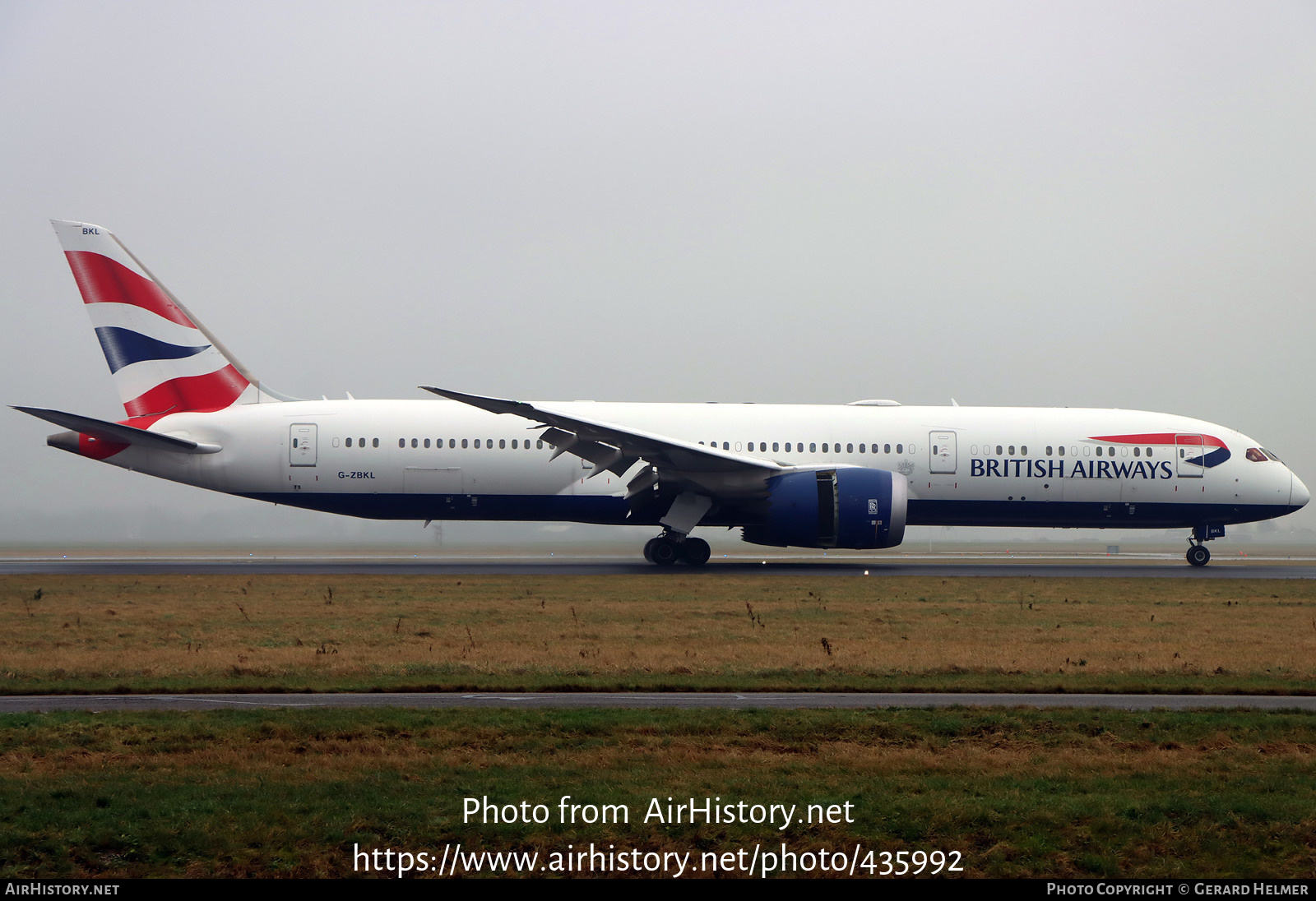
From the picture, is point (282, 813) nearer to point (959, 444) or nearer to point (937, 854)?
point (937, 854)

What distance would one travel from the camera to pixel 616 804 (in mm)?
6980

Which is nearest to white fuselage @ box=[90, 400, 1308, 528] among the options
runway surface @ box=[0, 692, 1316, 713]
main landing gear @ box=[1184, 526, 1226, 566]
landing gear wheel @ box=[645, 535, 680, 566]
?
main landing gear @ box=[1184, 526, 1226, 566]

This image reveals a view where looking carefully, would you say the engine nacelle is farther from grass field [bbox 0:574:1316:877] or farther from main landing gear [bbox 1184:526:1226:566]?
main landing gear [bbox 1184:526:1226:566]

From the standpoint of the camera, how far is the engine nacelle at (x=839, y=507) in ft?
78.9

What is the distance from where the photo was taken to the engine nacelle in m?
24.0

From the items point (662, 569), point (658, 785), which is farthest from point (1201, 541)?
point (658, 785)

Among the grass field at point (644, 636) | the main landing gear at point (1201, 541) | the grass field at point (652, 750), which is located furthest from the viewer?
the main landing gear at point (1201, 541)

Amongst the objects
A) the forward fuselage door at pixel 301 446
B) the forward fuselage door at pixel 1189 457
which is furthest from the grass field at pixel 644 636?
the forward fuselage door at pixel 1189 457

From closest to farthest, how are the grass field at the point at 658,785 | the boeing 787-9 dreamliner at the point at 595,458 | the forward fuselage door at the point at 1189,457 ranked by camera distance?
the grass field at the point at 658,785 < the boeing 787-9 dreamliner at the point at 595,458 < the forward fuselage door at the point at 1189,457

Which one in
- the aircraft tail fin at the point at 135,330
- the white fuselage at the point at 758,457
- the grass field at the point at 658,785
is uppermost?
the aircraft tail fin at the point at 135,330

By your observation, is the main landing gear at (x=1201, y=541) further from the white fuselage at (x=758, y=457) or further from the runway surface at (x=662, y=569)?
the white fuselage at (x=758, y=457)

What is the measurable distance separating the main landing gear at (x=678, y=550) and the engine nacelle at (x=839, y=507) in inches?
89.2

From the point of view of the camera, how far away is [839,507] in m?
24.0
